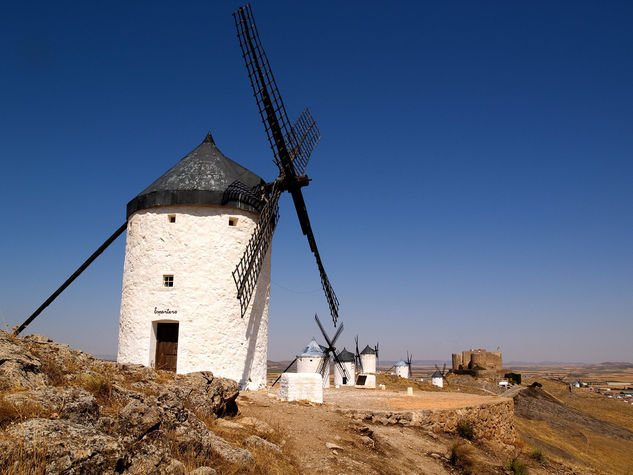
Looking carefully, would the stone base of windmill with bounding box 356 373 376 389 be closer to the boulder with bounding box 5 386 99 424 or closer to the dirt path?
the dirt path

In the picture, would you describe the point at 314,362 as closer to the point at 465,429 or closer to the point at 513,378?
the point at 465,429

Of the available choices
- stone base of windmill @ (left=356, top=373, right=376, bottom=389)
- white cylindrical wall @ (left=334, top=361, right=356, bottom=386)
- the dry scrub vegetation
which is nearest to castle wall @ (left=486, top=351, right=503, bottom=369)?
the dry scrub vegetation

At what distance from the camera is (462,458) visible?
9680 mm

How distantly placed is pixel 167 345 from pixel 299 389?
4102 millimetres

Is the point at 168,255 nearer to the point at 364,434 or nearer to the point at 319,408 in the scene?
the point at 319,408

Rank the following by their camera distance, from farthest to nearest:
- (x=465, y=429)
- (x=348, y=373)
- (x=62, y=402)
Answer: (x=348, y=373) < (x=465, y=429) < (x=62, y=402)

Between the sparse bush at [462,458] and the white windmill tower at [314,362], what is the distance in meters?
13.8

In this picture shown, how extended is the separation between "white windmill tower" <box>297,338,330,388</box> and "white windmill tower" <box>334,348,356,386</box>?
11.0 feet

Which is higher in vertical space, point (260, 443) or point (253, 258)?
point (253, 258)

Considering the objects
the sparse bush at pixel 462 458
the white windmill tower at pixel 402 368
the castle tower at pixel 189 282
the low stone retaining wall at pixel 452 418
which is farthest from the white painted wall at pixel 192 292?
the white windmill tower at pixel 402 368

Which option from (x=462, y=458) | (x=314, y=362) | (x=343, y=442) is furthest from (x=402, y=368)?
(x=343, y=442)

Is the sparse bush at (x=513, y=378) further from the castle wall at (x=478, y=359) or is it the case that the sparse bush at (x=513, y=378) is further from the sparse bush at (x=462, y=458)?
the sparse bush at (x=462, y=458)

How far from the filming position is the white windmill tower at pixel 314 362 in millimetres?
23859

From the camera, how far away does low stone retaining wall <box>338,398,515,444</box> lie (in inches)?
433
